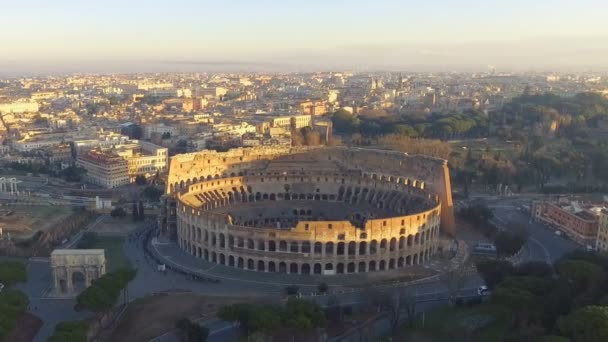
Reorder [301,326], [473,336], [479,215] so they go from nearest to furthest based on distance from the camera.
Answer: [301,326] → [473,336] → [479,215]

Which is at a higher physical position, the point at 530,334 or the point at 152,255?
the point at 530,334

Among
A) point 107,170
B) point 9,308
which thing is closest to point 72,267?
point 9,308

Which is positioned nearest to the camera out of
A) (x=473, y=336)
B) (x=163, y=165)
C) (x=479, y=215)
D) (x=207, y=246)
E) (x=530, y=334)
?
(x=530, y=334)

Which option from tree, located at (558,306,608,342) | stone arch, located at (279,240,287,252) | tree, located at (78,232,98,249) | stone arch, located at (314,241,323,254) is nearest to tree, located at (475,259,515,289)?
tree, located at (558,306,608,342)

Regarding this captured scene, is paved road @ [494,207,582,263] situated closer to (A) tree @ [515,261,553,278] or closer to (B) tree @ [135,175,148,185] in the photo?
(A) tree @ [515,261,553,278]

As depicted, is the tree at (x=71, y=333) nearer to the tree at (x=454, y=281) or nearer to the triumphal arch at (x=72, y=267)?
the triumphal arch at (x=72, y=267)

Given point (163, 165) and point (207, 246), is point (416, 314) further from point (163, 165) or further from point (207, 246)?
point (163, 165)

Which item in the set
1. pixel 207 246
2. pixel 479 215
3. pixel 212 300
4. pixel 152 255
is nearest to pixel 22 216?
pixel 152 255
